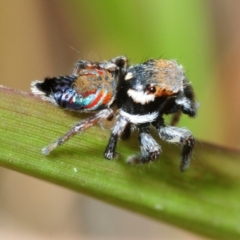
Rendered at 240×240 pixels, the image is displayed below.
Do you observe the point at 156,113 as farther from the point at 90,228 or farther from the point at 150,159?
the point at 90,228

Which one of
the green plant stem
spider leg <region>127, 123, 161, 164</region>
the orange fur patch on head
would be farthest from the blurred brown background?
the green plant stem

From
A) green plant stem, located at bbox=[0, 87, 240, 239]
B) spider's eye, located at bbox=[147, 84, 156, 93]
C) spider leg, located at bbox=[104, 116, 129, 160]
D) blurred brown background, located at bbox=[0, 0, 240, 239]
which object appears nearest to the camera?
green plant stem, located at bbox=[0, 87, 240, 239]

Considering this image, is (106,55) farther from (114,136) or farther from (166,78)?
(114,136)

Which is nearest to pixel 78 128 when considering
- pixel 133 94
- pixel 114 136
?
pixel 114 136

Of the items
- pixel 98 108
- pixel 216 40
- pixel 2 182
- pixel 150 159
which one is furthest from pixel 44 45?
pixel 150 159

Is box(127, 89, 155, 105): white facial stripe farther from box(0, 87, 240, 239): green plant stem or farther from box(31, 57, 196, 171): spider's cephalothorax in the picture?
box(0, 87, 240, 239): green plant stem

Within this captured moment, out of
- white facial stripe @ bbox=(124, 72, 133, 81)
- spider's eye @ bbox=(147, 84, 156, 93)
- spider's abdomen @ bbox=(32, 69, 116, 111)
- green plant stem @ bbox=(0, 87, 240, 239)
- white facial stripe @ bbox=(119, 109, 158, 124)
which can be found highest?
white facial stripe @ bbox=(124, 72, 133, 81)
